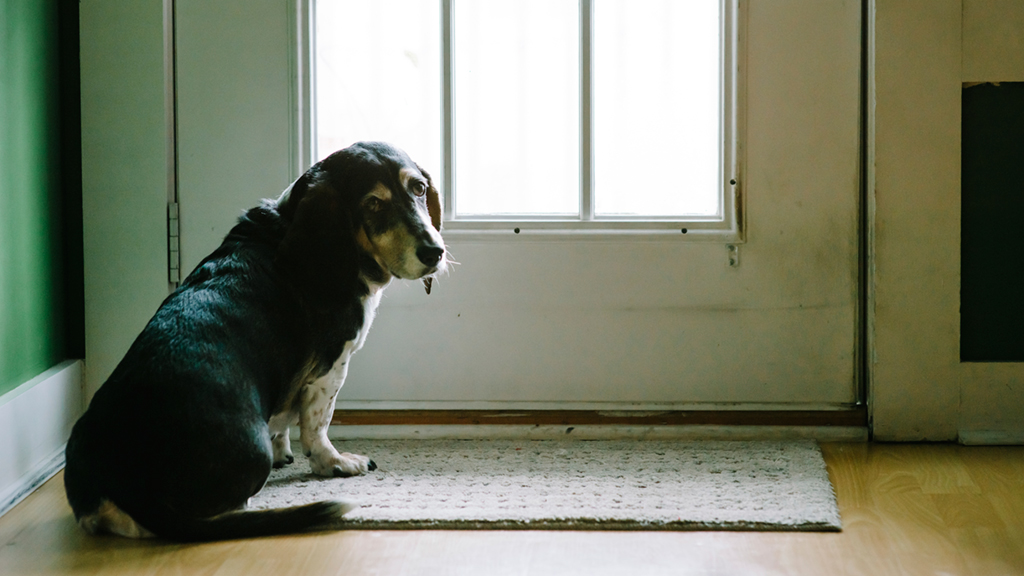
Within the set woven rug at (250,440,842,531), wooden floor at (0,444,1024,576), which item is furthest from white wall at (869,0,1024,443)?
wooden floor at (0,444,1024,576)

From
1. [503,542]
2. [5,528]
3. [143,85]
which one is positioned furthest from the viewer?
[143,85]

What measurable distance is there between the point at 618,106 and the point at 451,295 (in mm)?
613

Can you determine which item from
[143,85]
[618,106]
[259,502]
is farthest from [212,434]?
[618,106]

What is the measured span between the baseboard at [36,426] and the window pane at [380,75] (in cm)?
79

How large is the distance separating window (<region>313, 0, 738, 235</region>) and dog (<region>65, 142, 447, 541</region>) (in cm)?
33

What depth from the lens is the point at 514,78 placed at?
2.35 m

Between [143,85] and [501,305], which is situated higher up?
[143,85]

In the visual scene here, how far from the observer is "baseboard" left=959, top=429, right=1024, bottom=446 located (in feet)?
7.54

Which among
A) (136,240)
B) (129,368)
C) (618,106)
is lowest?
(129,368)

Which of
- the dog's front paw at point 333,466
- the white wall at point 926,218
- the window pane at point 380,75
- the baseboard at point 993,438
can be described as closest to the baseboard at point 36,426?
the dog's front paw at point 333,466

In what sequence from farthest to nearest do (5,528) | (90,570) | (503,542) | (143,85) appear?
(143,85), (5,528), (503,542), (90,570)

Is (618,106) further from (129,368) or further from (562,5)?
(129,368)

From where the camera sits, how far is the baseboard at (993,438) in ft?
7.54

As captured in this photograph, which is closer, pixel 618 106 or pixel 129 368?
pixel 129 368
